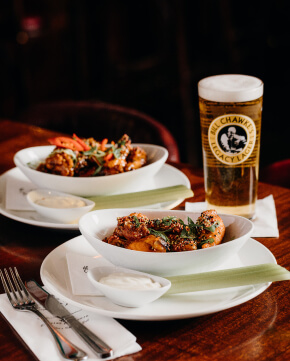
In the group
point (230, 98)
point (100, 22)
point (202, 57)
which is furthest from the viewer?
point (202, 57)

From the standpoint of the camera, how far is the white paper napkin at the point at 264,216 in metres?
1.32

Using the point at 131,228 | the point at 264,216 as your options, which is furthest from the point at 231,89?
the point at 131,228

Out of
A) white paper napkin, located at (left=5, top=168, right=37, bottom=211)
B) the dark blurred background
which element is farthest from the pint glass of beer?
the dark blurred background

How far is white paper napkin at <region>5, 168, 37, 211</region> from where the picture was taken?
1466 millimetres

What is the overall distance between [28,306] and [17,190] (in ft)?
1.99

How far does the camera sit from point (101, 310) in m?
0.94

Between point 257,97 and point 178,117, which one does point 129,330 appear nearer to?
point 257,97

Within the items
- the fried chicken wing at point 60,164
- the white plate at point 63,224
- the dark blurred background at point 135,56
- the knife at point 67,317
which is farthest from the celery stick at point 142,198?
the dark blurred background at point 135,56

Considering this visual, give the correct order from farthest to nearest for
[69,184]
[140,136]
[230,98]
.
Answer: [140,136] < [69,184] < [230,98]

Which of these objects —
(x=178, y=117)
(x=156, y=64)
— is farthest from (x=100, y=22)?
(x=178, y=117)

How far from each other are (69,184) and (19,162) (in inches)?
7.1

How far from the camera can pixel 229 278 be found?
1.01 m

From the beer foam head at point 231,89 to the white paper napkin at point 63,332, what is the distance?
0.58 metres

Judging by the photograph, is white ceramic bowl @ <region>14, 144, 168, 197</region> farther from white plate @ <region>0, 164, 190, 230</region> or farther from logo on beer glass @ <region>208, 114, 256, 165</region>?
logo on beer glass @ <region>208, 114, 256, 165</region>
